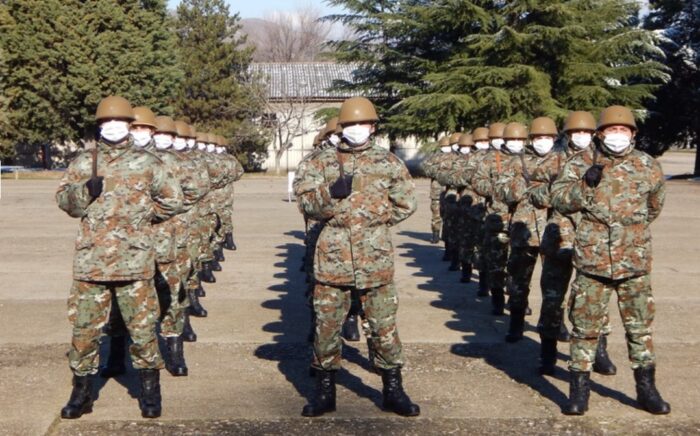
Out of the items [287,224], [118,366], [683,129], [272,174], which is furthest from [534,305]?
[272,174]

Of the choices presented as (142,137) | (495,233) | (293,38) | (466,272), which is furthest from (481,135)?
(293,38)

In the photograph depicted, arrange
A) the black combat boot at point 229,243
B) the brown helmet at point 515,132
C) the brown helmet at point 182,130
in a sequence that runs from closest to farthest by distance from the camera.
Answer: the brown helmet at point 515,132 < the brown helmet at point 182,130 < the black combat boot at point 229,243

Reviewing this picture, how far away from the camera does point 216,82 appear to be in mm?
50156

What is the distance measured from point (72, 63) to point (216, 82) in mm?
7990

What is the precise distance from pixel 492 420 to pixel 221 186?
7541mm

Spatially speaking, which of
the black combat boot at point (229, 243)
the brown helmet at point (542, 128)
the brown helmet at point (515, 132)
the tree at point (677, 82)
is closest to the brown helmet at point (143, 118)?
the brown helmet at point (542, 128)

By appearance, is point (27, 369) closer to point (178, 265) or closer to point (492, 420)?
point (178, 265)

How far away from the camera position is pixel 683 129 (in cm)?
4184

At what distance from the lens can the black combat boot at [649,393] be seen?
19.7ft

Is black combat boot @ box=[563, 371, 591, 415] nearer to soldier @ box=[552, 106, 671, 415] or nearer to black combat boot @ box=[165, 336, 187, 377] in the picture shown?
soldier @ box=[552, 106, 671, 415]

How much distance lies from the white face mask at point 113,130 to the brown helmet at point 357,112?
1.37 m

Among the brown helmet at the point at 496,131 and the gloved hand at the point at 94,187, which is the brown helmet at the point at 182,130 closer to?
the brown helmet at the point at 496,131

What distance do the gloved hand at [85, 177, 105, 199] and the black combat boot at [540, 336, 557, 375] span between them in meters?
3.51

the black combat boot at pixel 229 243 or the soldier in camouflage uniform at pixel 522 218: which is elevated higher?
the soldier in camouflage uniform at pixel 522 218
